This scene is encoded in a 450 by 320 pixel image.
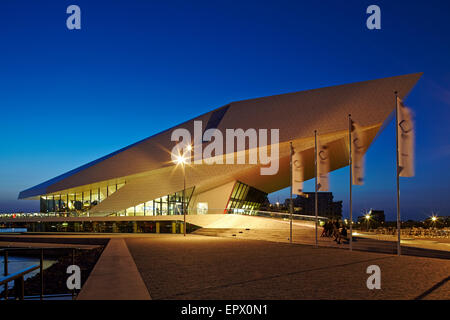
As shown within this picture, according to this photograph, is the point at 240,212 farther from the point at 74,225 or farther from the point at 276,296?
the point at 276,296

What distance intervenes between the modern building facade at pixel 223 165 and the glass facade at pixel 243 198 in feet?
0.47

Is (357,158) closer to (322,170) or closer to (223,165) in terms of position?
(322,170)

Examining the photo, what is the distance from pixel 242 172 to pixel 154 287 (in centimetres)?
2887

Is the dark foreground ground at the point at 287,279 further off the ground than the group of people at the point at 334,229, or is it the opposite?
the dark foreground ground at the point at 287,279

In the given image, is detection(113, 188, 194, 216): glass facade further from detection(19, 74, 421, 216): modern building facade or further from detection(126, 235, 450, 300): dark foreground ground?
detection(126, 235, 450, 300): dark foreground ground

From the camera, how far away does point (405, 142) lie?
511 inches

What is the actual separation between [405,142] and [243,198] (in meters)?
29.7

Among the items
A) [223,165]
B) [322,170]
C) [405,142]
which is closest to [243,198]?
[223,165]

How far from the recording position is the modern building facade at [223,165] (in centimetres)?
2873

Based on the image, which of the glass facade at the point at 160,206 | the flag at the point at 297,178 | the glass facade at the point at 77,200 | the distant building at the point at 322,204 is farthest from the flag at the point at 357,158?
the distant building at the point at 322,204

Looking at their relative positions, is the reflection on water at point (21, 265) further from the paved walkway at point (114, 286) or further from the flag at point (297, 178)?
the flag at point (297, 178)

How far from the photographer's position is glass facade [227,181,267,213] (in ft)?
126

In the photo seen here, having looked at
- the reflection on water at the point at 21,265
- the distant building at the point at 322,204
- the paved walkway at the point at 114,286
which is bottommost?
the distant building at the point at 322,204

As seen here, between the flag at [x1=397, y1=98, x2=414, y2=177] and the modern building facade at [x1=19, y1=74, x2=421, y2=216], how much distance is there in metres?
14.8
